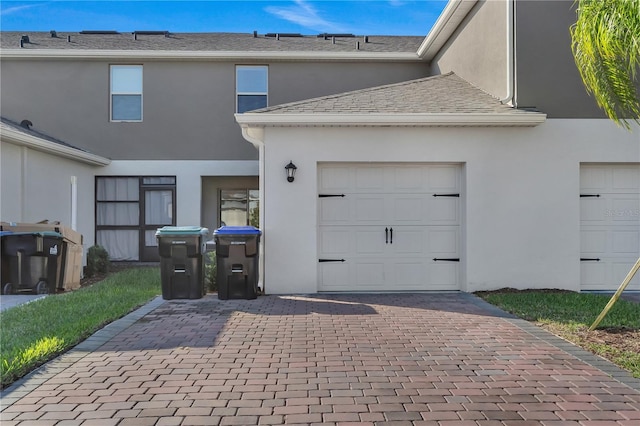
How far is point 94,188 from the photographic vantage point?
13.5 metres

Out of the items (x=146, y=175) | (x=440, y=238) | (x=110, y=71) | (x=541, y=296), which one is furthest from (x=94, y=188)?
(x=541, y=296)

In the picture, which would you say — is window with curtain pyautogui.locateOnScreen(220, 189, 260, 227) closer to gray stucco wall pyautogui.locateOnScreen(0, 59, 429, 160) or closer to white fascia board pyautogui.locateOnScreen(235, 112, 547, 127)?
gray stucco wall pyautogui.locateOnScreen(0, 59, 429, 160)

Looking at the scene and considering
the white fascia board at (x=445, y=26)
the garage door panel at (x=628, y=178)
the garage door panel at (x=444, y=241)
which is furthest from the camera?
the white fascia board at (x=445, y=26)

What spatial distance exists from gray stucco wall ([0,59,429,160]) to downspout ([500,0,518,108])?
23.9ft

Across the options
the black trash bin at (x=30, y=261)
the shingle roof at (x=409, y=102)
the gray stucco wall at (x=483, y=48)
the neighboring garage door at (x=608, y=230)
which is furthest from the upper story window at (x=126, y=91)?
the neighboring garage door at (x=608, y=230)

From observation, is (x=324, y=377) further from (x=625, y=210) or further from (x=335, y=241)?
(x=625, y=210)

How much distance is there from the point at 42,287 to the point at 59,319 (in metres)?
2.69

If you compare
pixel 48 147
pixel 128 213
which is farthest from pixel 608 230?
pixel 128 213

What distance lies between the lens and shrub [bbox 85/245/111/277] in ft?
36.9

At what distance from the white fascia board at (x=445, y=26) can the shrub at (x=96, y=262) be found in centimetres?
997

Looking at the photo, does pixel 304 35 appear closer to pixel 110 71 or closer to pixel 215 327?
pixel 110 71

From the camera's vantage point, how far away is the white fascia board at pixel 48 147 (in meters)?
9.16

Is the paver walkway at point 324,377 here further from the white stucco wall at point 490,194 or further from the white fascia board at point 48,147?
the white fascia board at point 48,147

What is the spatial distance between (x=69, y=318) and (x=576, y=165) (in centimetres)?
876
